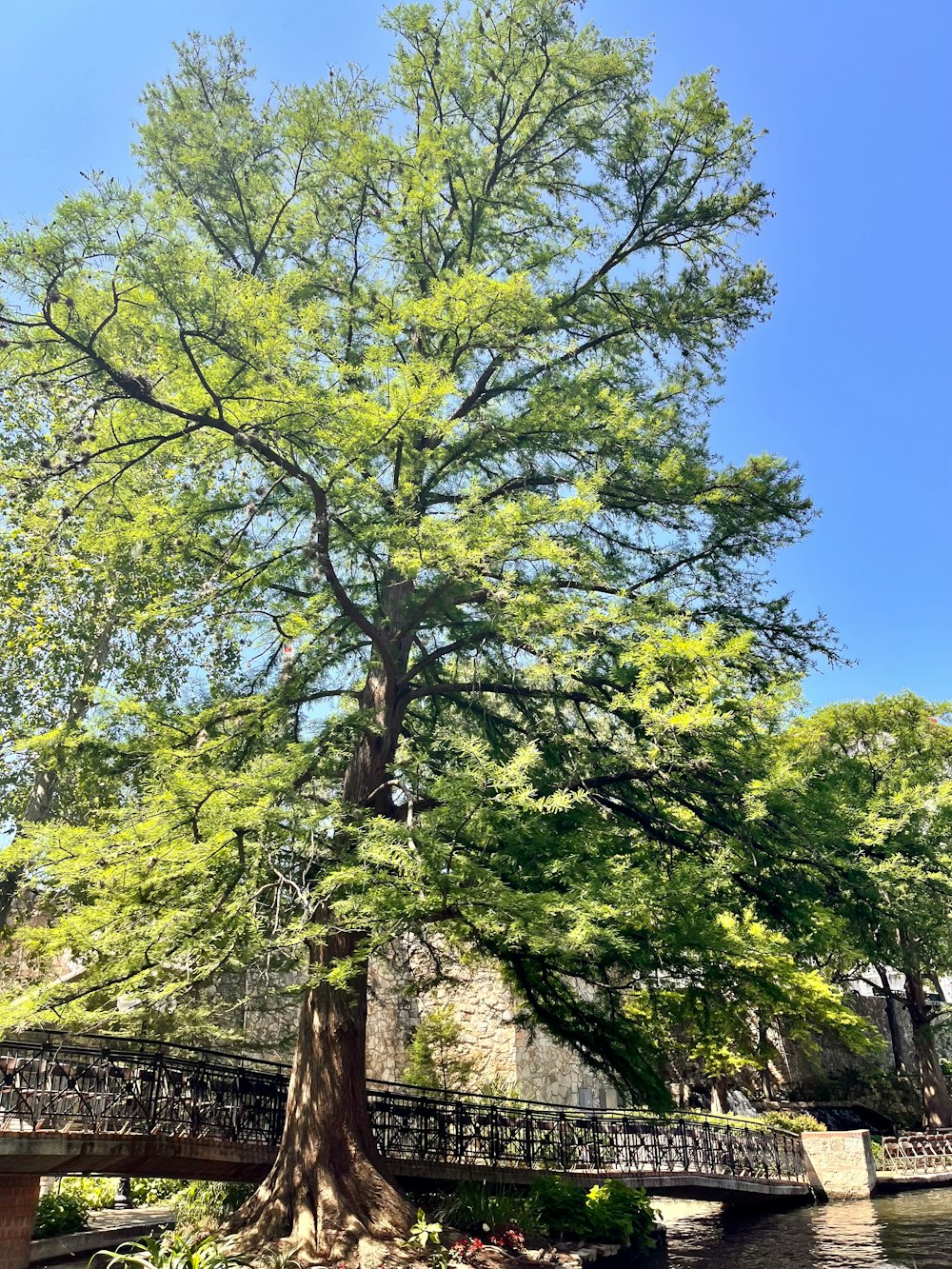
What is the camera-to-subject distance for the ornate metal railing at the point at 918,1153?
23.6 meters

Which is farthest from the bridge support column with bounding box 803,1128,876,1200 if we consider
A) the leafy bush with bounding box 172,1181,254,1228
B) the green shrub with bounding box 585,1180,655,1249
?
the leafy bush with bounding box 172,1181,254,1228

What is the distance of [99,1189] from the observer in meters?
16.5

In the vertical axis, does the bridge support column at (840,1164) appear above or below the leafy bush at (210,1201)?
below

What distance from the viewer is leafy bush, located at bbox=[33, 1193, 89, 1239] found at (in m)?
12.6

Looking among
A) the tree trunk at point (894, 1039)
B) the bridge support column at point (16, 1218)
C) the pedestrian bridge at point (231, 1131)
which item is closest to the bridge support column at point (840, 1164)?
the pedestrian bridge at point (231, 1131)

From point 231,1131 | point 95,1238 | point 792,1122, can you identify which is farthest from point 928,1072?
point 95,1238

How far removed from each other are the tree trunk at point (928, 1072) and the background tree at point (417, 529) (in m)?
23.7

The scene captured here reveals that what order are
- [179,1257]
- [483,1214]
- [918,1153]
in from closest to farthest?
1. [179,1257]
2. [483,1214]
3. [918,1153]

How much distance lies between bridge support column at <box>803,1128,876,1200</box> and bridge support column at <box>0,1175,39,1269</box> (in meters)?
19.6

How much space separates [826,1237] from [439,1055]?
9208mm

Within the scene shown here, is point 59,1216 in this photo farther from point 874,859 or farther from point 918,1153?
point 918,1153

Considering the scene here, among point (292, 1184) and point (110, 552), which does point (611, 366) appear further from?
point (292, 1184)

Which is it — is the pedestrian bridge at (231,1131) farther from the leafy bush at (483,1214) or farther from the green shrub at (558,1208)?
the leafy bush at (483,1214)

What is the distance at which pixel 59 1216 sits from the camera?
42.2 feet
